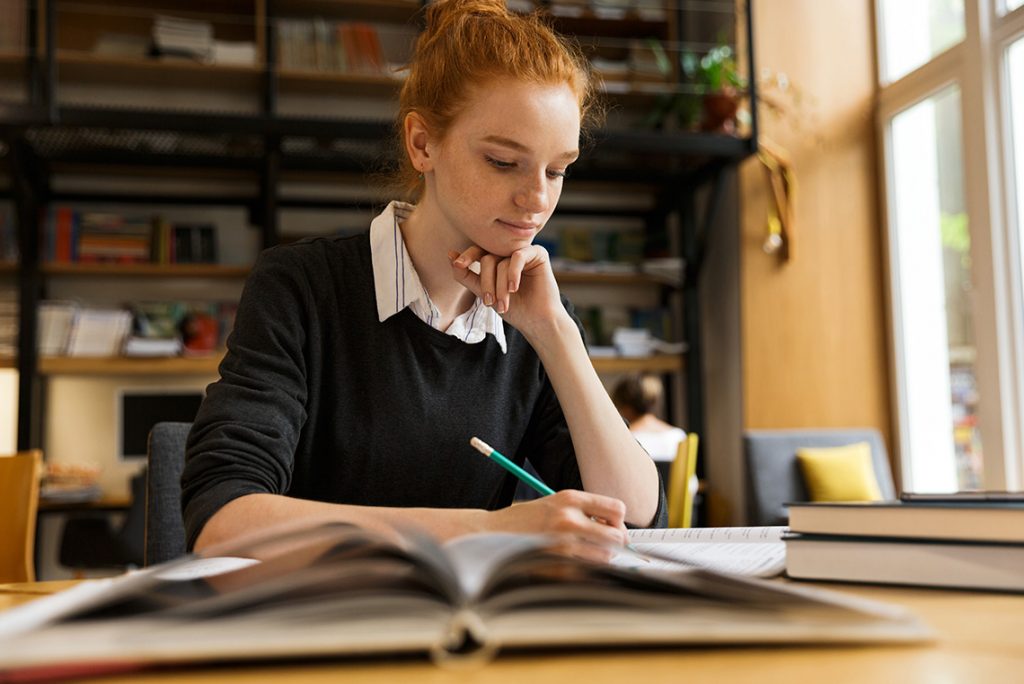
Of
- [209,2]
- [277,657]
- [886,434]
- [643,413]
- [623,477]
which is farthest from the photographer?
[886,434]

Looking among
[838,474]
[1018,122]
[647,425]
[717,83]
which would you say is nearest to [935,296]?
[1018,122]

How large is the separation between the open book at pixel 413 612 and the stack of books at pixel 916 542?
235mm

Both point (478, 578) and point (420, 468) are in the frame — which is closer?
point (478, 578)

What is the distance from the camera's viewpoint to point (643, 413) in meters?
3.82

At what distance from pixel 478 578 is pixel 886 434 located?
14.8 feet

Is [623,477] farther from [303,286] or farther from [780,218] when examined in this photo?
[780,218]

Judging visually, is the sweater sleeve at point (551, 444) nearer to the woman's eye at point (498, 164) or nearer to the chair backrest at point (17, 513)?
the woman's eye at point (498, 164)

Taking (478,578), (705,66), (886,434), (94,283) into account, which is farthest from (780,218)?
(478,578)

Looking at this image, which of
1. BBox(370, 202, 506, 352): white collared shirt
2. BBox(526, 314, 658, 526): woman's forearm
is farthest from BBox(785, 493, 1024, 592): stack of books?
BBox(370, 202, 506, 352): white collared shirt

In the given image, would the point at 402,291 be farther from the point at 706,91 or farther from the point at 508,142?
the point at 706,91

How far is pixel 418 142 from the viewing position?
1316 millimetres

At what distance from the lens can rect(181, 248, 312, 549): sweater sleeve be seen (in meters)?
0.97

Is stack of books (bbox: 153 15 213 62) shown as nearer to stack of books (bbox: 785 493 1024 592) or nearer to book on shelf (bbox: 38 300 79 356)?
book on shelf (bbox: 38 300 79 356)

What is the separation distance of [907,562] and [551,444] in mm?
664
